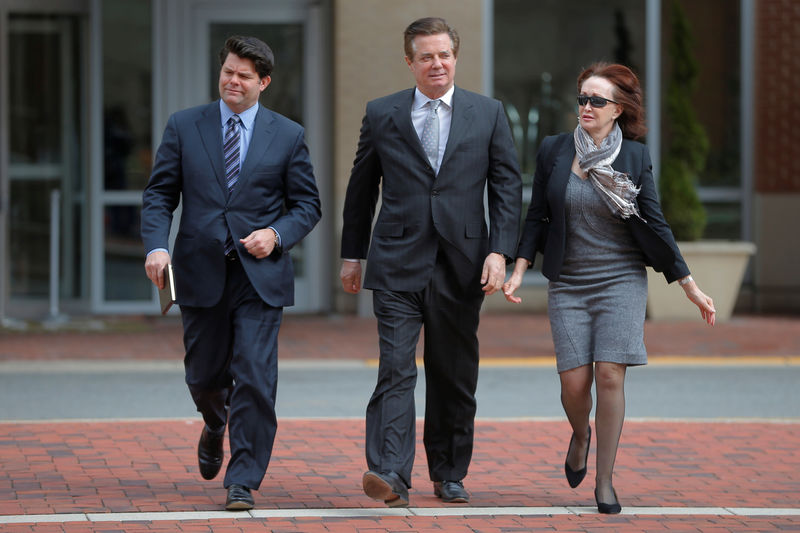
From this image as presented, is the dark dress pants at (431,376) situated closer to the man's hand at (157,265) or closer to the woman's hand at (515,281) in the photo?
the woman's hand at (515,281)

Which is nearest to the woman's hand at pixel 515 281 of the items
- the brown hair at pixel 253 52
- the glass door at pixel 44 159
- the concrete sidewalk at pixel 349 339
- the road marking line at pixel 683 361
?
the brown hair at pixel 253 52

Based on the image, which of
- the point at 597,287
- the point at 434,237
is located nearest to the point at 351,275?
→ the point at 434,237

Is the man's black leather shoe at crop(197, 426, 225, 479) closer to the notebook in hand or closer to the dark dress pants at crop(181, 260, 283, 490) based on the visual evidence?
the dark dress pants at crop(181, 260, 283, 490)

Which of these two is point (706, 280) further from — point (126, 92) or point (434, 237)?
point (434, 237)

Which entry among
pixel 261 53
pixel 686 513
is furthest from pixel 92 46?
pixel 686 513

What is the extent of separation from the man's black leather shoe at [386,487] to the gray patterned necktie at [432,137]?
1242 mm

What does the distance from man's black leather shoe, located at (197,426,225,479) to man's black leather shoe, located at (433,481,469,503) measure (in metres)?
0.92

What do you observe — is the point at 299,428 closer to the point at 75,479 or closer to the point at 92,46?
the point at 75,479

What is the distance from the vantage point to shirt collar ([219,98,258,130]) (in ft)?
18.8

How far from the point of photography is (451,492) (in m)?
5.77

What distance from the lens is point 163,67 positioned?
13.9 m

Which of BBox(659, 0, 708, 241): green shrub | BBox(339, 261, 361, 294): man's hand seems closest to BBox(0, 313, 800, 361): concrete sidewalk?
Result: BBox(659, 0, 708, 241): green shrub

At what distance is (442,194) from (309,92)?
28.5 feet

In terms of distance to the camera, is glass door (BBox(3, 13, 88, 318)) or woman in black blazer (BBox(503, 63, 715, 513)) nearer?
woman in black blazer (BBox(503, 63, 715, 513))
